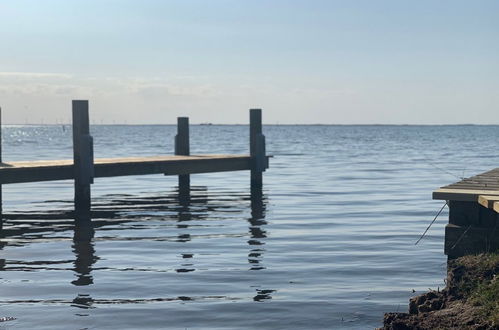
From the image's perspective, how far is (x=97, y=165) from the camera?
19266 mm

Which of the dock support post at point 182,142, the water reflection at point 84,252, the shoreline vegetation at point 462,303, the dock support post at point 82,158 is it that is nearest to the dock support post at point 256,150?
the dock support post at point 182,142

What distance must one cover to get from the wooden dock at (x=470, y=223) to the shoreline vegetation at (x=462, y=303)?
0.31 m

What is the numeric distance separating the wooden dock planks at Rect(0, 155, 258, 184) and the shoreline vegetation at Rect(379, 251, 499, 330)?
1074 centimetres

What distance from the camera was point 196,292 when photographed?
10797 mm

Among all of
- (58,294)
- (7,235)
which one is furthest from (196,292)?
(7,235)

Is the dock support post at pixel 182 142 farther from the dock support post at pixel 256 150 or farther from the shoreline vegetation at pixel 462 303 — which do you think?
the shoreline vegetation at pixel 462 303

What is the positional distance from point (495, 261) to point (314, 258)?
4.95 metres

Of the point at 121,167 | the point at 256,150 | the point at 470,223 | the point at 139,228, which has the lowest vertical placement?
the point at 139,228

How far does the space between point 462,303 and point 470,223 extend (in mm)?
2218

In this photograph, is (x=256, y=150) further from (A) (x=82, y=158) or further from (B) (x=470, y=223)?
(B) (x=470, y=223)

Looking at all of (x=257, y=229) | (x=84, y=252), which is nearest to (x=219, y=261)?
(x=84, y=252)

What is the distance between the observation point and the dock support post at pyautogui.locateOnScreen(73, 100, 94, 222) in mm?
18578

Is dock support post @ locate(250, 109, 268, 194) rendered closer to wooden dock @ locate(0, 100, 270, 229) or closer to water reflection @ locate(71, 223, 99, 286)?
wooden dock @ locate(0, 100, 270, 229)

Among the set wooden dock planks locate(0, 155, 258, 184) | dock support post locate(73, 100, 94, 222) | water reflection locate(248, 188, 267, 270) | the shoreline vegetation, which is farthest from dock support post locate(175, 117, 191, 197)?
the shoreline vegetation
